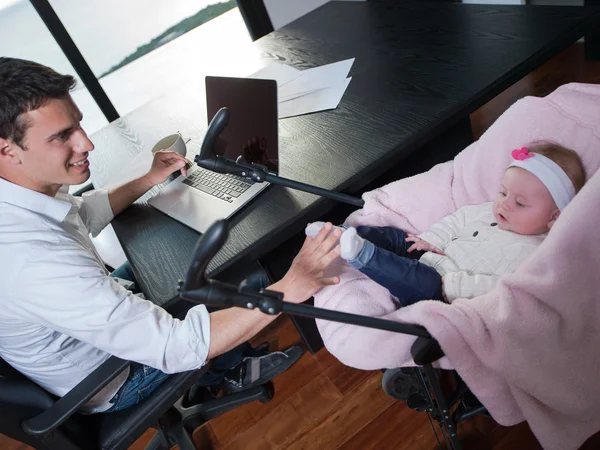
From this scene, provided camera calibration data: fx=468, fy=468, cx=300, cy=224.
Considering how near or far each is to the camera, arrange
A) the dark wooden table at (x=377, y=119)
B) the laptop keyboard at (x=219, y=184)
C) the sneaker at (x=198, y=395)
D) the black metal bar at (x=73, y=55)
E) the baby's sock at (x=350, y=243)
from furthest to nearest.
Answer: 1. the black metal bar at (x=73, y=55)
2. the sneaker at (x=198, y=395)
3. the laptop keyboard at (x=219, y=184)
4. the dark wooden table at (x=377, y=119)
5. the baby's sock at (x=350, y=243)

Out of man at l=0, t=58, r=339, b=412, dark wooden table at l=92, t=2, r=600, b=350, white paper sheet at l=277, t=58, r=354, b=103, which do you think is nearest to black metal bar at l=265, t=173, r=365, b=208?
dark wooden table at l=92, t=2, r=600, b=350

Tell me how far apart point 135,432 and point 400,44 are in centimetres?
148

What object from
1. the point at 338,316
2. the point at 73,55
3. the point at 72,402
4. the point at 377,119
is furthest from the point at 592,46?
the point at 73,55

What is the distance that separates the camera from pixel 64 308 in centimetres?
100

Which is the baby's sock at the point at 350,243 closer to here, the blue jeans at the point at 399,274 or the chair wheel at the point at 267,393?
the blue jeans at the point at 399,274

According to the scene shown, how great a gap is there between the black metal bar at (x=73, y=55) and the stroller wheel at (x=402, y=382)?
2.71 m

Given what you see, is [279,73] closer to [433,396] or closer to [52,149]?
[52,149]

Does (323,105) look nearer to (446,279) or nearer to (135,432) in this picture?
(446,279)

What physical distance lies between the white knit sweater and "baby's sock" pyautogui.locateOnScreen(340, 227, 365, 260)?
0.27 metres

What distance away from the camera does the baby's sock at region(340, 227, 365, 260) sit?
0.94 meters

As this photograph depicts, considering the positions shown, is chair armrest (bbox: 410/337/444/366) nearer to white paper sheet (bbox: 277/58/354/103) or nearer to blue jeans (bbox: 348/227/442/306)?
blue jeans (bbox: 348/227/442/306)

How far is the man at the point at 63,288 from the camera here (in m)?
0.99

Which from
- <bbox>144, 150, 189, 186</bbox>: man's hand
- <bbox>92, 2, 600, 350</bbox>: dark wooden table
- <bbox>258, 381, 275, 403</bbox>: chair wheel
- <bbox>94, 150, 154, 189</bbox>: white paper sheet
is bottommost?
<bbox>258, 381, 275, 403</bbox>: chair wheel

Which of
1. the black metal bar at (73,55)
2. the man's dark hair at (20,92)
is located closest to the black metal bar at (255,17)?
the black metal bar at (73,55)
